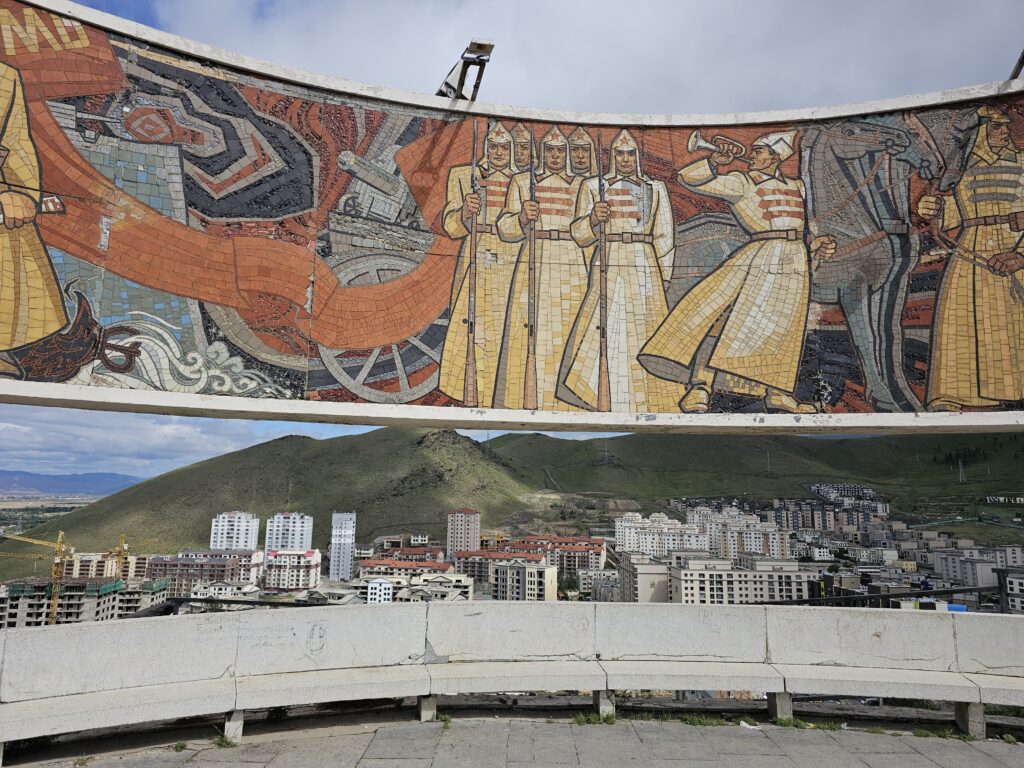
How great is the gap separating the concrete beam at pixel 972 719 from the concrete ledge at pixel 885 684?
15 cm

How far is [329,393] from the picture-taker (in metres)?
6.91

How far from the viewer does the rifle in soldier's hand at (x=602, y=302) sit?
24.5 ft

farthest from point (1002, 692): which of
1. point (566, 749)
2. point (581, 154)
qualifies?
point (581, 154)

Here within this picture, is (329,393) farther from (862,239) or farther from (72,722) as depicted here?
(862,239)

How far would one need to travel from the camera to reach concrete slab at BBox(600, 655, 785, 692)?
5430 mm

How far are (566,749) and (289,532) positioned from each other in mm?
24859

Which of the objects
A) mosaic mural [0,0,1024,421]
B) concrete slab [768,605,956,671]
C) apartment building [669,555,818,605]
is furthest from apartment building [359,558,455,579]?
concrete slab [768,605,956,671]

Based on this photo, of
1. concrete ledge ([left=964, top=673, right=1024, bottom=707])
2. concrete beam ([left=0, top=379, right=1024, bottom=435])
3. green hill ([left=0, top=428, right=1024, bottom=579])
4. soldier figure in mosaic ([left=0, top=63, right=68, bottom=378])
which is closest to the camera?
concrete ledge ([left=964, top=673, right=1024, bottom=707])

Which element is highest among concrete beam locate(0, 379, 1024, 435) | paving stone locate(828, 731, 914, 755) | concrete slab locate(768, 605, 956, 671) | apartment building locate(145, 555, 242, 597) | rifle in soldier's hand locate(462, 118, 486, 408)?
rifle in soldier's hand locate(462, 118, 486, 408)

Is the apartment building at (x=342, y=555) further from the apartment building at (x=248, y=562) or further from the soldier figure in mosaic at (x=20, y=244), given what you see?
the soldier figure in mosaic at (x=20, y=244)

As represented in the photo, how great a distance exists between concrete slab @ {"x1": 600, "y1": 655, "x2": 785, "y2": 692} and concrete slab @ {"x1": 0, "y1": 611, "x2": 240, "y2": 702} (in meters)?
3.29


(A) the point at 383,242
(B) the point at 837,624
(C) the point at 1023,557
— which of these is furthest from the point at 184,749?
(C) the point at 1023,557

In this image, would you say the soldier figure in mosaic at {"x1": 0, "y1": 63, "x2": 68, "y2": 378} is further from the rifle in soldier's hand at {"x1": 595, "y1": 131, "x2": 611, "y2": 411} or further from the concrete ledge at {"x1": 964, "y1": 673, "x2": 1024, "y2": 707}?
the concrete ledge at {"x1": 964, "y1": 673, "x2": 1024, "y2": 707}

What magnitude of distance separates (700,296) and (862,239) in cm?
208
